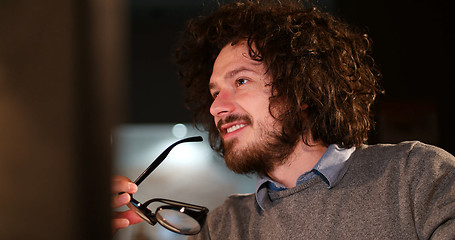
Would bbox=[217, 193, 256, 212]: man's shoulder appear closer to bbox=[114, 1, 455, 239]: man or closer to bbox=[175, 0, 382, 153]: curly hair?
bbox=[114, 1, 455, 239]: man

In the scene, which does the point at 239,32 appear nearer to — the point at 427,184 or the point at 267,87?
the point at 267,87

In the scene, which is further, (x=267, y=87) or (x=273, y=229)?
(x=267, y=87)

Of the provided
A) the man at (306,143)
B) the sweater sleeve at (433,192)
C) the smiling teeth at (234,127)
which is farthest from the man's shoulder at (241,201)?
the sweater sleeve at (433,192)

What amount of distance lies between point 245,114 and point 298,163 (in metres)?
0.23

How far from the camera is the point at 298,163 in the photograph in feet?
4.51

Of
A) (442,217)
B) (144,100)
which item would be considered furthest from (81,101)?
(144,100)

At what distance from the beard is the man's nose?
0.03 meters

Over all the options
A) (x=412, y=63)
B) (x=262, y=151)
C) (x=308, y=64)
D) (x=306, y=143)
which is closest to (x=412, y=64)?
(x=412, y=63)

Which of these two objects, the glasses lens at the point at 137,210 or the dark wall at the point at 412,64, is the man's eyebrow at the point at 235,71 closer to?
the glasses lens at the point at 137,210

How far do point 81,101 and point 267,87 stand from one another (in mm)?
1178

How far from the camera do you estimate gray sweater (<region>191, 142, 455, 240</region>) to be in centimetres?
106

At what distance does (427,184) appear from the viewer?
108 cm

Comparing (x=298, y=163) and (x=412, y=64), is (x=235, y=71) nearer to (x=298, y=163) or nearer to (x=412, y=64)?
(x=298, y=163)

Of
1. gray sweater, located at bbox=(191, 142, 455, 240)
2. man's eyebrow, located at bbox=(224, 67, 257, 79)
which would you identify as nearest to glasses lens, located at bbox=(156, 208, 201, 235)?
gray sweater, located at bbox=(191, 142, 455, 240)
